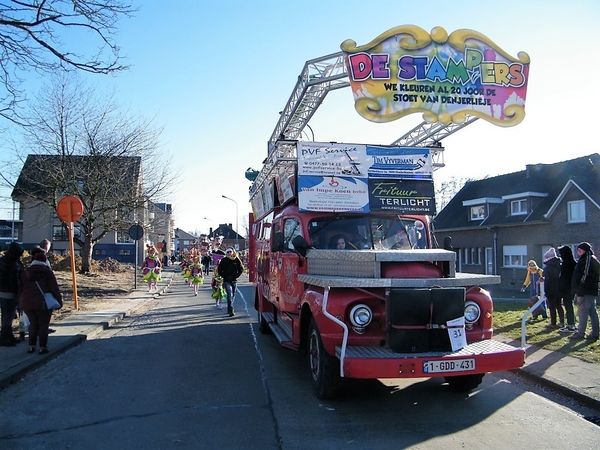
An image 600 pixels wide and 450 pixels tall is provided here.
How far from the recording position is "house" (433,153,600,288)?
95.5 ft

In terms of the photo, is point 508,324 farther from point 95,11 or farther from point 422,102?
point 95,11

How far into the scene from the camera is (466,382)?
239 inches

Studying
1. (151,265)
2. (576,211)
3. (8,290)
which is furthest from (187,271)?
(576,211)

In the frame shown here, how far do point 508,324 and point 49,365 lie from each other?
8778mm

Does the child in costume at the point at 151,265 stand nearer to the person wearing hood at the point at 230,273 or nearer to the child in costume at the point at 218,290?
the child in costume at the point at 218,290

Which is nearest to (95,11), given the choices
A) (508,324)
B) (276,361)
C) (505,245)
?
(276,361)

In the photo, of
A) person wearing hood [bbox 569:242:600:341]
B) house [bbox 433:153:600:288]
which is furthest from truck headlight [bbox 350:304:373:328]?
house [bbox 433:153:600:288]

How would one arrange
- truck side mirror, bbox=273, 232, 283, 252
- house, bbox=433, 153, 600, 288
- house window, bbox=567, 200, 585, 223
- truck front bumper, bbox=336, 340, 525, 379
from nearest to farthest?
truck front bumper, bbox=336, 340, 525, 379 → truck side mirror, bbox=273, 232, 283, 252 → house window, bbox=567, 200, 585, 223 → house, bbox=433, 153, 600, 288

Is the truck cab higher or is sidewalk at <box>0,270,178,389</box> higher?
the truck cab

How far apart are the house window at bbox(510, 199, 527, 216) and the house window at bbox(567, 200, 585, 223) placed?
4016mm

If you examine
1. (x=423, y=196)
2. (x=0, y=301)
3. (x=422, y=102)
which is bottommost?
(x=0, y=301)

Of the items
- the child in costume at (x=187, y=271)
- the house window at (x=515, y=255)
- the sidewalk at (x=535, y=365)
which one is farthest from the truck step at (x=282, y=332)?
the house window at (x=515, y=255)

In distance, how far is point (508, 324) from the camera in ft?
35.7

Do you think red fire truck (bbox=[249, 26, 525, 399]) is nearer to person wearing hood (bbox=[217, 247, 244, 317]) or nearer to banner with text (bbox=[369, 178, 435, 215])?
banner with text (bbox=[369, 178, 435, 215])
